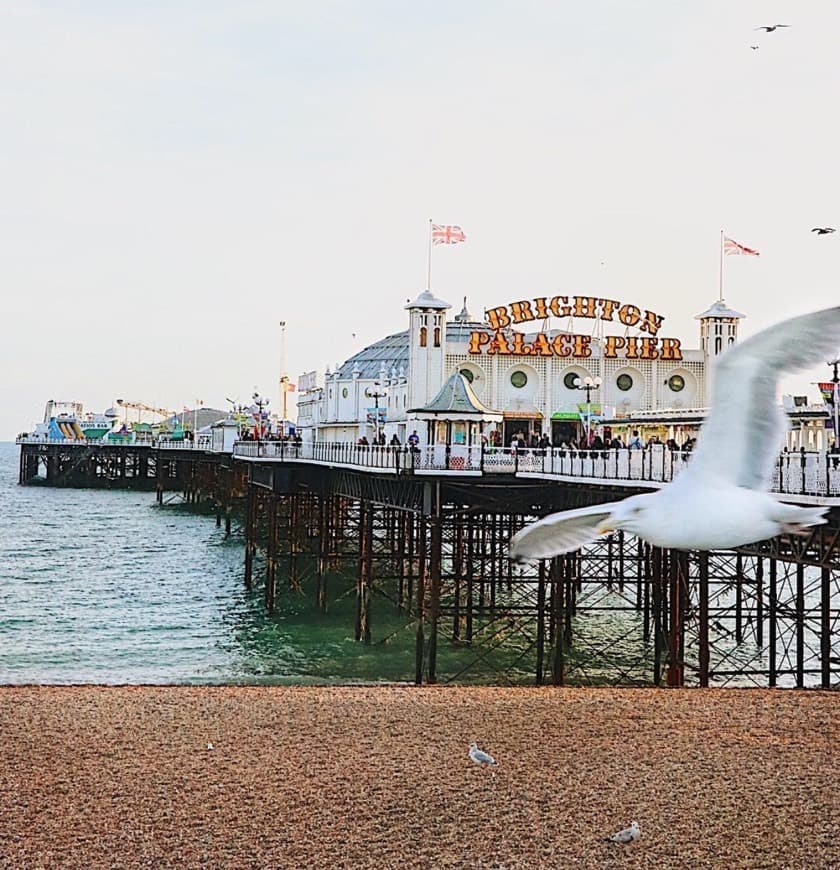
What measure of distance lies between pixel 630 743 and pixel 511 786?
7.54 ft

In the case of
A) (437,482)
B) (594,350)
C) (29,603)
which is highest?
(594,350)

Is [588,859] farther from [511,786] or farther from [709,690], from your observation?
[709,690]

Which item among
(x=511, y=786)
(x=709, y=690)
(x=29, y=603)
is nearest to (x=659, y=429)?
(x=29, y=603)

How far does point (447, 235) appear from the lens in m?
45.8

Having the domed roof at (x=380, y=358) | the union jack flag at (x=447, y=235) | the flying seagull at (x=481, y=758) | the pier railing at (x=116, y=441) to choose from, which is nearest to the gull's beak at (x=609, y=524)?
the flying seagull at (x=481, y=758)

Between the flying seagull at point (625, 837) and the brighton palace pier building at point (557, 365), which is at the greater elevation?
the brighton palace pier building at point (557, 365)

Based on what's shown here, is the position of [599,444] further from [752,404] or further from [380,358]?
[380,358]

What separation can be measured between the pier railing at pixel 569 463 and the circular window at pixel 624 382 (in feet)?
58.6

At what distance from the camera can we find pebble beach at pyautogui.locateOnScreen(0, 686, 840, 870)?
10320mm

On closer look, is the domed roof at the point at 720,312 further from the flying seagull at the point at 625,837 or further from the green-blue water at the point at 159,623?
the flying seagull at the point at 625,837

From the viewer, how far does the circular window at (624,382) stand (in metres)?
51.3

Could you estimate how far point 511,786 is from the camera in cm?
1203

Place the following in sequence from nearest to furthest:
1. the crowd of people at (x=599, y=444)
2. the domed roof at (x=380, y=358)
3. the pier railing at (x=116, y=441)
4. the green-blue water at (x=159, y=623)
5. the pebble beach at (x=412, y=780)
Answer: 1. the pebble beach at (x=412, y=780)
2. the crowd of people at (x=599, y=444)
3. the green-blue water at (x=159, y=623)
4. the domed roof at (x=380, y=358)
5. the pier railing at (x=116, y=441)

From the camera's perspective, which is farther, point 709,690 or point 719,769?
point 709,690
